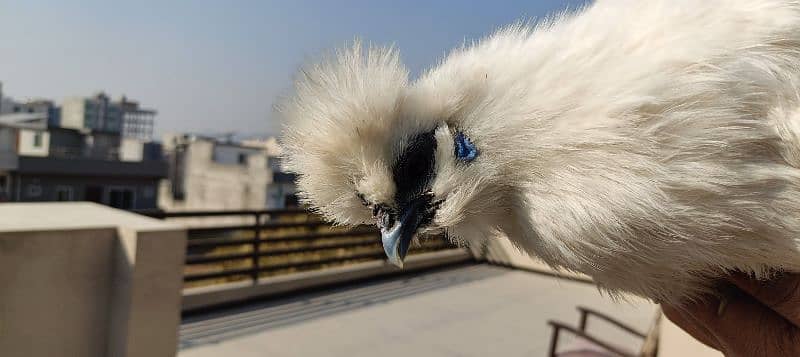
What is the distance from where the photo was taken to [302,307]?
554 centimetres

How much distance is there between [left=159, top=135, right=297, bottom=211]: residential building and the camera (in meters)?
22.2

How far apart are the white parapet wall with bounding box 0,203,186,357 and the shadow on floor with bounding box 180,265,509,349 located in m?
1.29

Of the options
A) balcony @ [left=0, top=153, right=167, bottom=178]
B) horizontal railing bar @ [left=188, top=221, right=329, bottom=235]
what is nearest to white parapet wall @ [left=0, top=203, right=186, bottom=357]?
horizontal railing bar @ [left=188, top=221, right=329, bottom=235]

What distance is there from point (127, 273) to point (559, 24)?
2858 mm

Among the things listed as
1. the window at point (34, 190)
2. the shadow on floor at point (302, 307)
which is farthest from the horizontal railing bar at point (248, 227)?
the window at point (34, 190)

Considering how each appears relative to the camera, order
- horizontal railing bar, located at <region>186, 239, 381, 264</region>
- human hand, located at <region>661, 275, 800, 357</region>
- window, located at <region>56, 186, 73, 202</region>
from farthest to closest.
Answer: window, located at <region>56, 186, 73, 202</region>
horizontal railing bar, located at <region>186, 239, 381, 264</region>
human hand, located at <region>661, 275, 800, 357</region>

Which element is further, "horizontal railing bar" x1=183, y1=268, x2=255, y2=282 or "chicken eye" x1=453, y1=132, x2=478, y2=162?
"horizontal railing bar" x1=183, y1=268, x2=255, y2=282

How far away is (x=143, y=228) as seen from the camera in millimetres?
3010

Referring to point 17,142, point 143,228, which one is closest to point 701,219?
point 143,228

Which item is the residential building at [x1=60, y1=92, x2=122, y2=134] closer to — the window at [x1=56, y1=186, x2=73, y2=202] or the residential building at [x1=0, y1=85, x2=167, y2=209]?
the residential building at [x1=0, y1=85, x2=167, y2=209]

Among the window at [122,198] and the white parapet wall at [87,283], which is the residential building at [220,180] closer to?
the window at [122,198]

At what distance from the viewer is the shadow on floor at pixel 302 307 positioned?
4668 mm

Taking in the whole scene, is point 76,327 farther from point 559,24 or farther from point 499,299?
point 499,299

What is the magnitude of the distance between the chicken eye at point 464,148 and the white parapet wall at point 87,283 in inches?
106
